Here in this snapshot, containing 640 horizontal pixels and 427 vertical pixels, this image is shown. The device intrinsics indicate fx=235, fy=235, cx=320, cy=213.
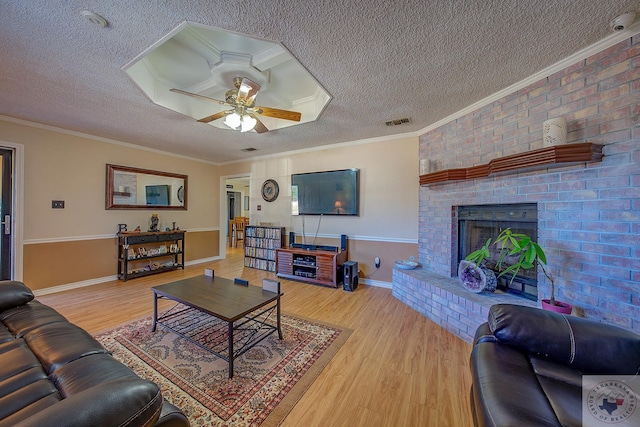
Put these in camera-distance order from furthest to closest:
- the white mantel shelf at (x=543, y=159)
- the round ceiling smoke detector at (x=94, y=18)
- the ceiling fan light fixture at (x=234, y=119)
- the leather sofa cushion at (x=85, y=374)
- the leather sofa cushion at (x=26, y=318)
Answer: the ceiling fan light fixture at (x=234, y=119) → the white mantel shelf at (x=543, y=159) → the round ceiling smoke detector at (x=94, y=18) → the leather sofa cushion at (x=26, y=318) → the leather sofa cushion at (x=85, y=374)

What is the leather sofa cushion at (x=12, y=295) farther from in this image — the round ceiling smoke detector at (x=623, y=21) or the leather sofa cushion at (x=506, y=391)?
the round ceiling smoke detector at (x=623, y=21)

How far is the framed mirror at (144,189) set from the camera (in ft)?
13.3

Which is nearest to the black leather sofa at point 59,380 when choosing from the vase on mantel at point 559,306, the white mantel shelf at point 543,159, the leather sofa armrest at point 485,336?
the leather sofa armrest at point 485,336

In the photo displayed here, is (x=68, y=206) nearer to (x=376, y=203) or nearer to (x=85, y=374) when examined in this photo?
(x=85, y=374)

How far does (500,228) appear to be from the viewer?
2.52 meters

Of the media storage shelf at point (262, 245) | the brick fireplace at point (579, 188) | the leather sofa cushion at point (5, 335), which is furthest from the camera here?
the media storage shelf at point (262, 245)

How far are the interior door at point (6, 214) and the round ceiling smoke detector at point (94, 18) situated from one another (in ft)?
10.4

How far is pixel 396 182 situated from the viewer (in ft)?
12.1

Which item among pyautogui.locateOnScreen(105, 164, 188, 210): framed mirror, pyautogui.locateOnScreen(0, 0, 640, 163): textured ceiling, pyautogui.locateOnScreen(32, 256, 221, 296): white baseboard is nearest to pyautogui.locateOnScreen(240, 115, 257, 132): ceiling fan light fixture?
pyautogui.locateOnScreen(0, 0, 640, 163): textured ceiling

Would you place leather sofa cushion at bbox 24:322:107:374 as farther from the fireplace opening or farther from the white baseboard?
the fireplace opening

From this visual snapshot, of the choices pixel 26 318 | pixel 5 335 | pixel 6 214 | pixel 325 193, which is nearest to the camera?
pixel 5 335

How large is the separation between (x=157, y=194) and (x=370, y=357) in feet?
15.7

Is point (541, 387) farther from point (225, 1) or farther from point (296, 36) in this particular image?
point (225, 1)

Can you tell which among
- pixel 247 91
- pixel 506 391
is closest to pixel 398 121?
pixel 247 91
